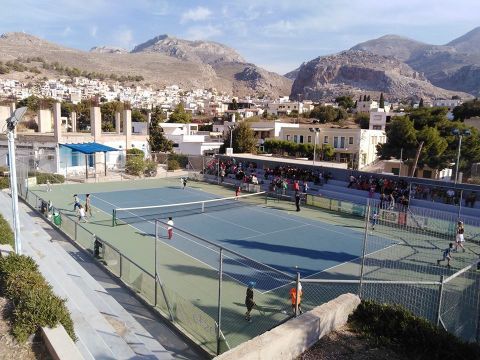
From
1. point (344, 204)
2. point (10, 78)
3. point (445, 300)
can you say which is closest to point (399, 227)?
point (344, 204)

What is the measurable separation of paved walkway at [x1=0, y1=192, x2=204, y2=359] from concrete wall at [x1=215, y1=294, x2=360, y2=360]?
3.94 m

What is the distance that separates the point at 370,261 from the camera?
17.6 meters

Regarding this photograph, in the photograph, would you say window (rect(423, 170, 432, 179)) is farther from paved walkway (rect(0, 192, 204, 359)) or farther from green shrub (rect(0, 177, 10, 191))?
green shrub (rect(0, 177, 10, 191))

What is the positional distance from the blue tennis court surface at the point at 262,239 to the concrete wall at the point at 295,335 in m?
5.85

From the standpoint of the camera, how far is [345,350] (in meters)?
6.57

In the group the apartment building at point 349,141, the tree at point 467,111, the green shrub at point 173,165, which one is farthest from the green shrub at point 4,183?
the tree at point 467,111

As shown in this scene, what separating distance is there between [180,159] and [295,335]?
4238 cm

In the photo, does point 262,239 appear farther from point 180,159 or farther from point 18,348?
point 180,159

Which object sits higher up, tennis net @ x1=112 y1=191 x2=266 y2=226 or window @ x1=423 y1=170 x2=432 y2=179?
window @ x1=423 y1=170 x2=432 y2=179

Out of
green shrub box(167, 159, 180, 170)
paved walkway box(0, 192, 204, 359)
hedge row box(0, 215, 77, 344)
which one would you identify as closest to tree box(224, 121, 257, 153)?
green shrub box(167, 159, 180, 170)

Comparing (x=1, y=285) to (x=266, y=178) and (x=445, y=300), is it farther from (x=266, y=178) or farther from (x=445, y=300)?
(x=266, y=178)

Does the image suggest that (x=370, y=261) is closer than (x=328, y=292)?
No

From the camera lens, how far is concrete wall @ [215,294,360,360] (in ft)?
18.4

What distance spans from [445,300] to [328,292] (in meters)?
4.04
